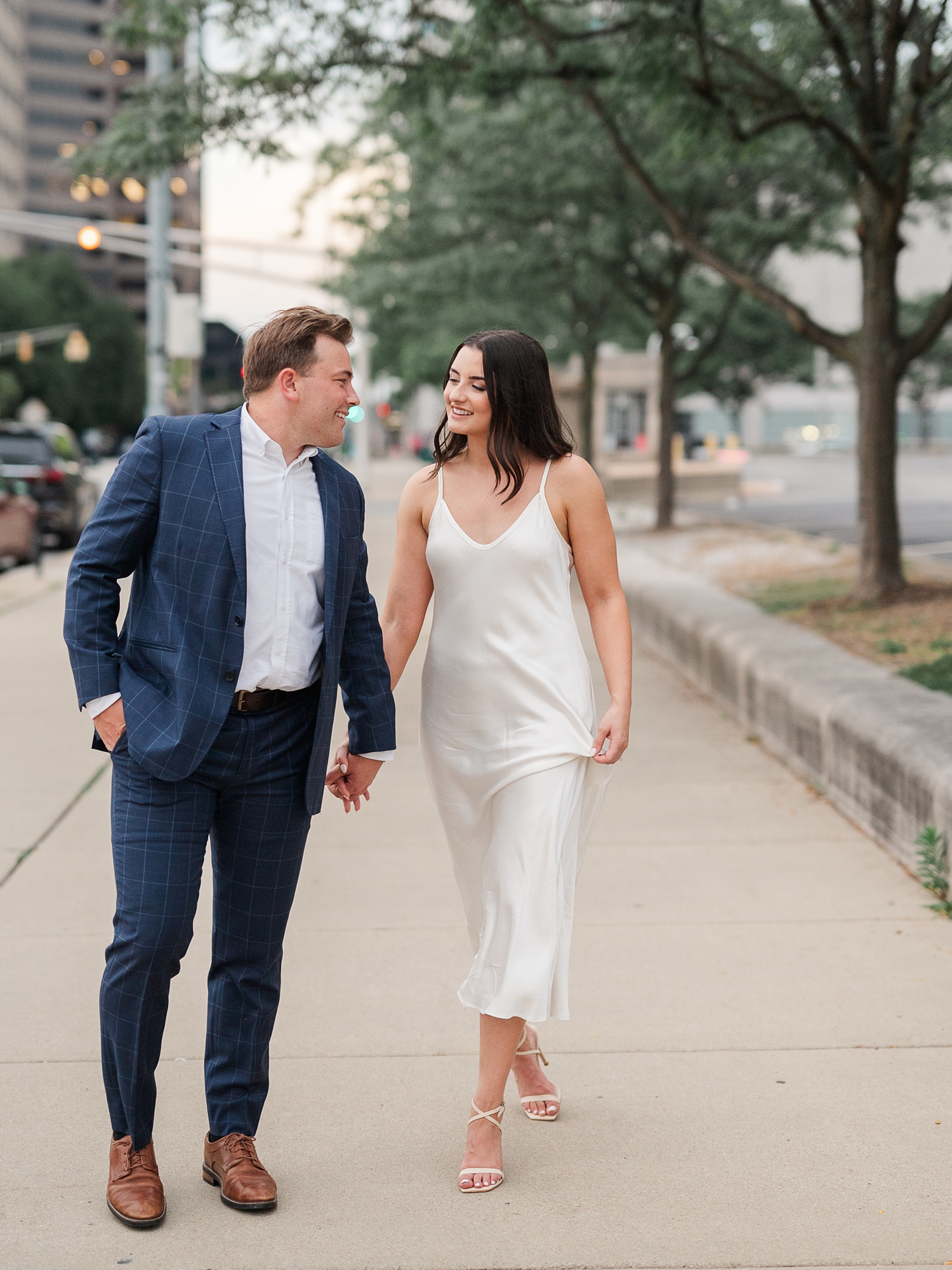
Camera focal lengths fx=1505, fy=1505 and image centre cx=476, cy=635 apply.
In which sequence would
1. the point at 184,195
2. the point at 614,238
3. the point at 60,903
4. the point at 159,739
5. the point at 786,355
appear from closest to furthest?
the point at 159,739, the point at 60,903, the point at 614,238, the point at 786,355, the point at 184,195

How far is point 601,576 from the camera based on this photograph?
12.0ft

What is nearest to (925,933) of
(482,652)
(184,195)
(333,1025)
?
(333,1025)

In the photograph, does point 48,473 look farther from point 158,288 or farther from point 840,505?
point 840,505

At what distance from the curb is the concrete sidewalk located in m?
0.24

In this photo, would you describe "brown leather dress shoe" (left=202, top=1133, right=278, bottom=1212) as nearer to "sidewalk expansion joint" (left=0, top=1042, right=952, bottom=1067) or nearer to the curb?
"sidewalk expansion joint" (left=0, top=1042, right=952, bottom=1067)

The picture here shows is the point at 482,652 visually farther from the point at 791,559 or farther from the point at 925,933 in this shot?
the point at 791,559

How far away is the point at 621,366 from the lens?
138 ft

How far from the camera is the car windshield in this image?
23.0 meters

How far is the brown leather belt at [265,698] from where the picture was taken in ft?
10.8

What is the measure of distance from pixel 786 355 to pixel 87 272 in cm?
11308

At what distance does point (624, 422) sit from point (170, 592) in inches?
1936

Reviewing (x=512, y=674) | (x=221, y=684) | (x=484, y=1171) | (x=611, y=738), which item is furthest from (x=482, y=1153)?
(x=221, y=684)

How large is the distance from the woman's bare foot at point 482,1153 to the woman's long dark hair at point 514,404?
4.83 ft

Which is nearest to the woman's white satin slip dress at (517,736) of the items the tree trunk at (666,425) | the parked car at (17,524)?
the parked car at (17,524)
